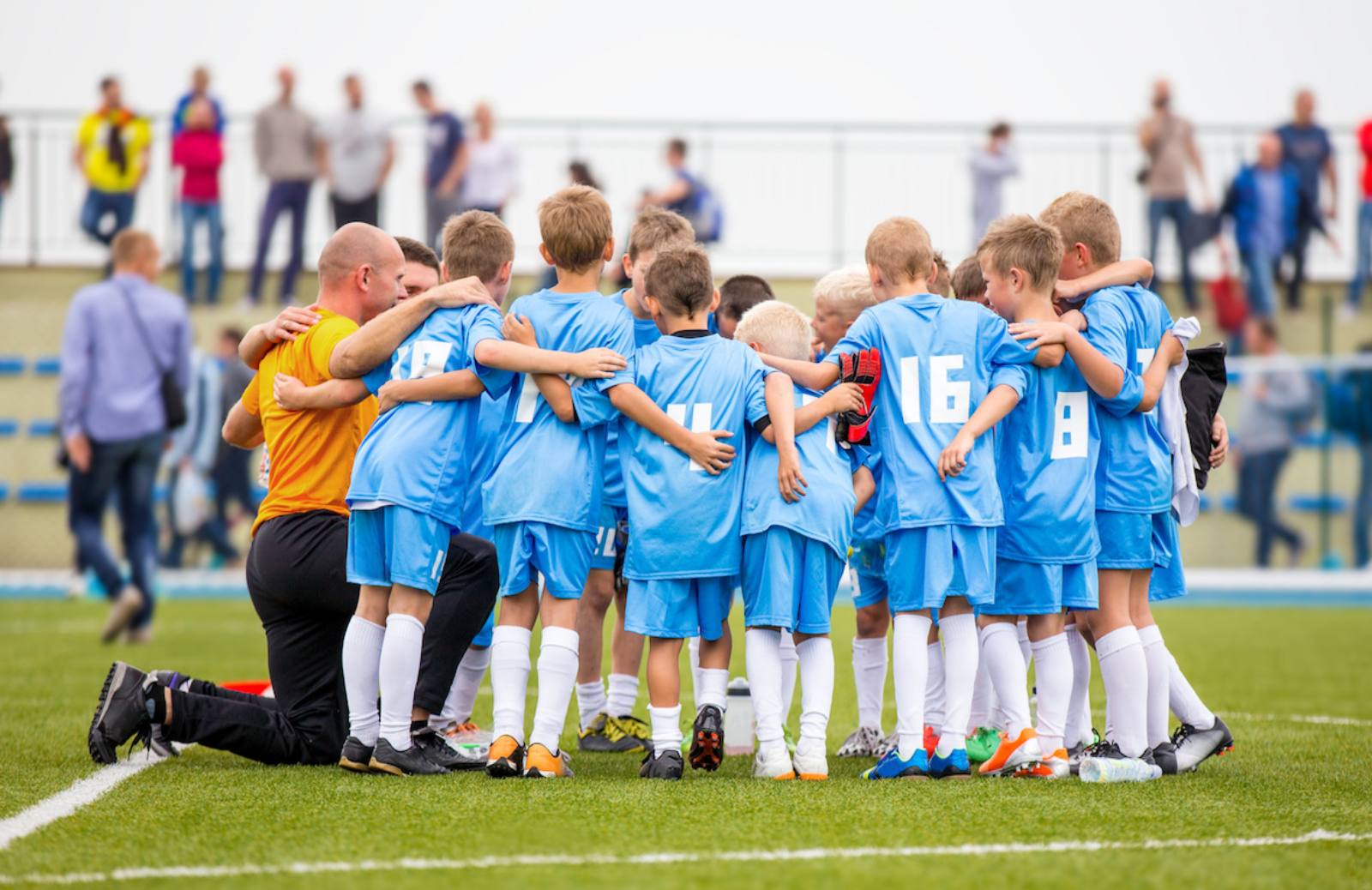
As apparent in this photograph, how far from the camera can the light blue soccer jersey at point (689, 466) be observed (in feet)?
13.7

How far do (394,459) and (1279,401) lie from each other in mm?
14102

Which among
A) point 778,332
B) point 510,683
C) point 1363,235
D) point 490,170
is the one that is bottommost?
point 510,683

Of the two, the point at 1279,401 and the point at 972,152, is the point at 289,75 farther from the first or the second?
the point at 1279,401

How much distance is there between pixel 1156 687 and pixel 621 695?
204 cm

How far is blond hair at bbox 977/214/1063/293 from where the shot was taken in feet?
14.2

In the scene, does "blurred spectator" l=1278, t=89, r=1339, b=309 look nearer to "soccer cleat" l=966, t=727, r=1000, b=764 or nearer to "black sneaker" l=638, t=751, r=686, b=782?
"soccer cleat" l=966, t=727, r=1000, b=764

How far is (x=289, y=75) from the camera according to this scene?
15.3 meters

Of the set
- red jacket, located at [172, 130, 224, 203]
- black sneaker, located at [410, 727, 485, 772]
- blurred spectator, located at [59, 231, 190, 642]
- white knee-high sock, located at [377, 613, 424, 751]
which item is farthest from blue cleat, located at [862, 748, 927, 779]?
red jacket, located at [172, 130, 224, 203]

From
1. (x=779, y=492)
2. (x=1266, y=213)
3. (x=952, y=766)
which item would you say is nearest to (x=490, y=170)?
(x=1266, y=213)

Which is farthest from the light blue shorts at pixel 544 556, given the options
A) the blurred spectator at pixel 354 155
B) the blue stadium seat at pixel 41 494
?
the blue stadium seat at pixel 41 494

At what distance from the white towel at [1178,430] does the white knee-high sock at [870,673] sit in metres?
1.23

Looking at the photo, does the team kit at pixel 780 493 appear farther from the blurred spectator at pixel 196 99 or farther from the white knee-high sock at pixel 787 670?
the blurred spectator at pixel 196 99

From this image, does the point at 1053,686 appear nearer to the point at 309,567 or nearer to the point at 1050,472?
the point at 1050,472

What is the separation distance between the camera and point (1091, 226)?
4.61 metres
